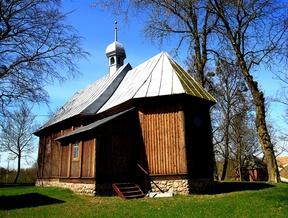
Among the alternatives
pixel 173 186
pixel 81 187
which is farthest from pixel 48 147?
pixel 173 186

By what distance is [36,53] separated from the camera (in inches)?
680

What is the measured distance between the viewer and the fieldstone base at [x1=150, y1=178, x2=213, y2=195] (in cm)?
1622

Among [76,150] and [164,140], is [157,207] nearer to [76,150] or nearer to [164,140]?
[164,140]

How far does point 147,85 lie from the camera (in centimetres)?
1861

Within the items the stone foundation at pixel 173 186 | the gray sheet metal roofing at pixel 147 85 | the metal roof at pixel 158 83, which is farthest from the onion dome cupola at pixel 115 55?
the stone foundation at pixel 173 186

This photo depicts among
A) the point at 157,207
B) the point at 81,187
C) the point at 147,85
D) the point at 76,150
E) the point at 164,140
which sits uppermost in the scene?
the point at 147,85

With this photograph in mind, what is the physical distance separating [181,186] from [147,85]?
18.5 ft

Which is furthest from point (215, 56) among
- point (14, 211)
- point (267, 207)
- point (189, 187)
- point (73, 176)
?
point (14, 211)

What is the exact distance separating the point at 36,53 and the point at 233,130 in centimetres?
2355

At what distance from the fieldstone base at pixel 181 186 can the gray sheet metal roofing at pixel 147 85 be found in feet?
13.8

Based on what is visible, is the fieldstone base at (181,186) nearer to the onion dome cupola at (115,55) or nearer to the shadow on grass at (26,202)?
the shadow on grass at (26,202)

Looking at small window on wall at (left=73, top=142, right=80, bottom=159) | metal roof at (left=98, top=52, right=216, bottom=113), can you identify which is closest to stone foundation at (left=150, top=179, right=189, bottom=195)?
metal roof at (left=98, top=52, right=216, bottom=113)

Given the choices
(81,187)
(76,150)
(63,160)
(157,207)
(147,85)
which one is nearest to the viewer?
(157,207)

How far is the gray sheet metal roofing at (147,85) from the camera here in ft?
58.2
